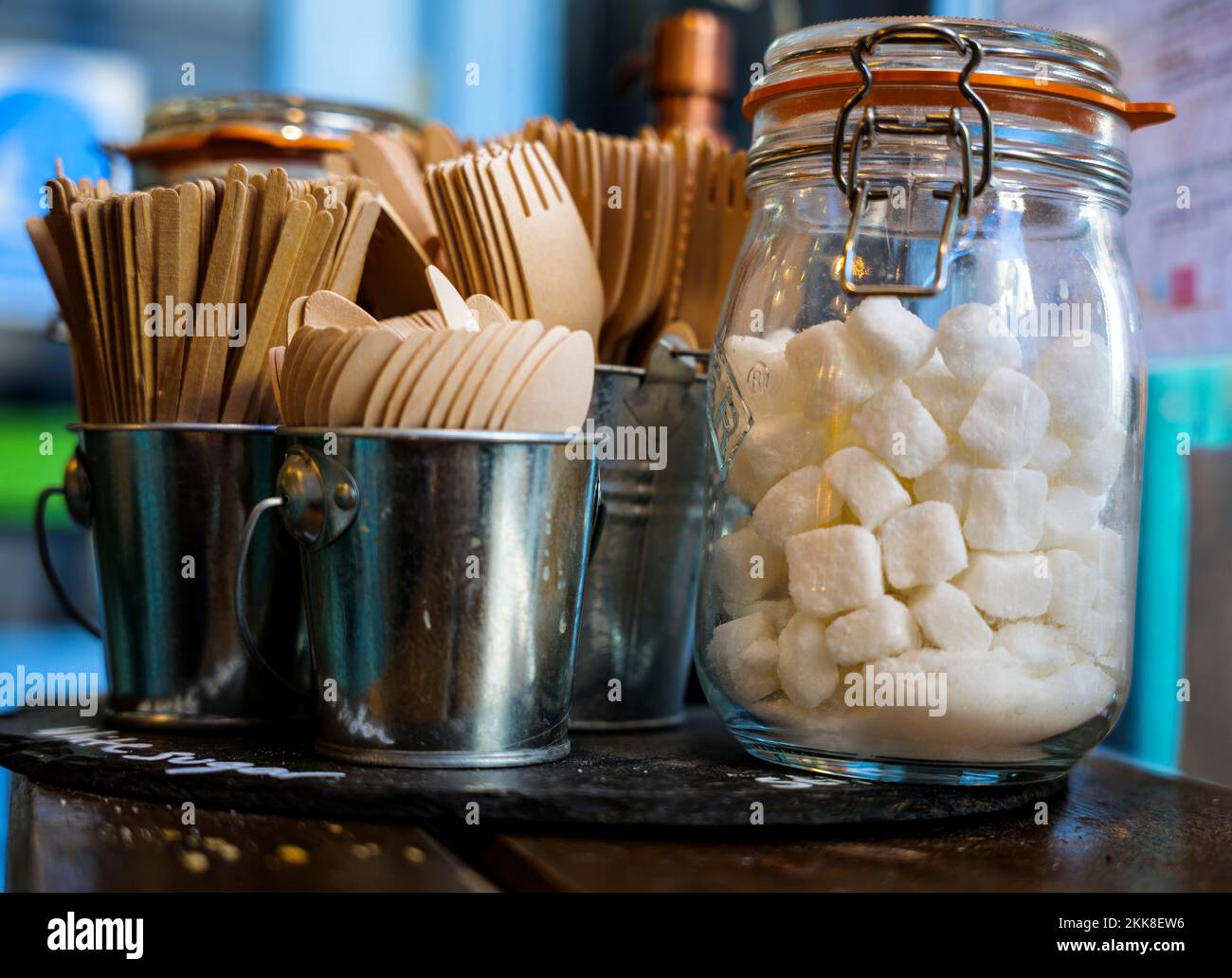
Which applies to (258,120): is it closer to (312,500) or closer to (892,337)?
(312,500)

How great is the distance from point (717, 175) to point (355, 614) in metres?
0.34

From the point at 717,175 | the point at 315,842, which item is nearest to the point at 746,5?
the point at 717,175

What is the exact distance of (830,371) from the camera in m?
0.58

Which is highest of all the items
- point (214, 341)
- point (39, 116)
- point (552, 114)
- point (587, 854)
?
point (39, 116)

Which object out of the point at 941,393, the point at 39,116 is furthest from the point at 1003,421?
the point at 39,116

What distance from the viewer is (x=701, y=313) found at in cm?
A: 77

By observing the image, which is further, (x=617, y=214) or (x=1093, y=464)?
(x=617, y=214)

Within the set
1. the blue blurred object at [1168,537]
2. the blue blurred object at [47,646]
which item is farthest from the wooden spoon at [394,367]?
the blue blurred object at [47,646]

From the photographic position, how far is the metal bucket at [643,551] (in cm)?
71

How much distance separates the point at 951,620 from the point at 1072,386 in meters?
0.12

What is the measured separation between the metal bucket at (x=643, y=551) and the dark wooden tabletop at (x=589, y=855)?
196mm
